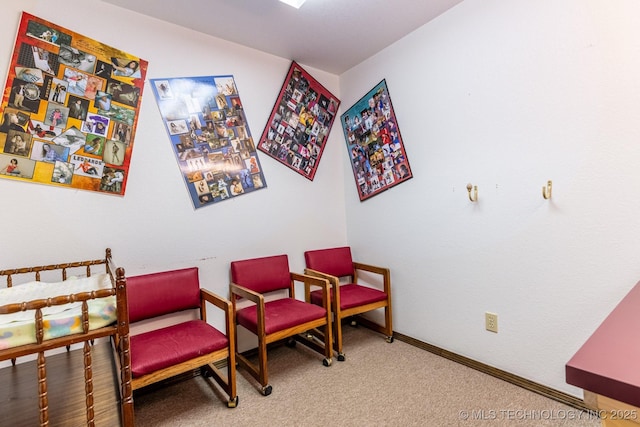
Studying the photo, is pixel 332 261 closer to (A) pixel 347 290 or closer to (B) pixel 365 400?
(A) pixel 347 290

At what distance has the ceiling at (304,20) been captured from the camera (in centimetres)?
207

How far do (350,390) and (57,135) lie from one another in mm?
2356

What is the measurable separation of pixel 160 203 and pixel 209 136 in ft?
2.02

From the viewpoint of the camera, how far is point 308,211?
2.94m

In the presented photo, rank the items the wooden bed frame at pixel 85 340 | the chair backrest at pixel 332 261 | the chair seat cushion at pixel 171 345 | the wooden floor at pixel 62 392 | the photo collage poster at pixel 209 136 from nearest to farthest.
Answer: the wooden bed frame at pixel 85 340, the wooden floor at pixel 62 392, the chair seat cushion at pixel 171 345, the photo collage poster at pixel 209 136, the chair backrest at pixel 332 261

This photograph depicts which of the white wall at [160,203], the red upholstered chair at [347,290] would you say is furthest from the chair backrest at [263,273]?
the red upholstered chair at [347,290]

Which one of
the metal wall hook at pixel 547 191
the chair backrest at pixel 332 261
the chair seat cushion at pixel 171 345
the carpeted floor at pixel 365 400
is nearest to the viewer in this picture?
the chair seat cushion at pixel 171 345

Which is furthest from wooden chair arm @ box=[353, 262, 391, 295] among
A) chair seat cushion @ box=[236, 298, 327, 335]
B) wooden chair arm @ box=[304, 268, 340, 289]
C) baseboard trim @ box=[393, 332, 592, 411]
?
chair seat cushion @ box=[236, 298, 327, 335]

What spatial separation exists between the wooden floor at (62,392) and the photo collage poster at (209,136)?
3.77ft

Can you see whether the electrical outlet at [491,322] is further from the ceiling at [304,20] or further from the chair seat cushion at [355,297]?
the ceiling at [304,20]

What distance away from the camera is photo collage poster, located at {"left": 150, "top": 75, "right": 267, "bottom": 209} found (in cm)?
224

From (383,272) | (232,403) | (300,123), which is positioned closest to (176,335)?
(232,403)

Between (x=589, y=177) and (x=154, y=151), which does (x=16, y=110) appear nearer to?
(x=154, y=151)

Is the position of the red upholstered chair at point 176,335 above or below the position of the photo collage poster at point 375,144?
below
